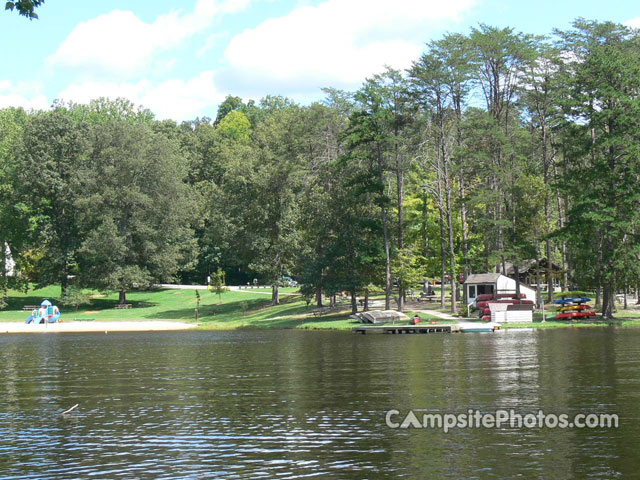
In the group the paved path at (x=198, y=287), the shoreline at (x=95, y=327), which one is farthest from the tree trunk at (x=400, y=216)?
the paved path at (x=198, y=287)

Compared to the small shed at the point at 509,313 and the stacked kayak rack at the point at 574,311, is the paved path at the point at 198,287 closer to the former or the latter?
the small shed at the point at 509,313

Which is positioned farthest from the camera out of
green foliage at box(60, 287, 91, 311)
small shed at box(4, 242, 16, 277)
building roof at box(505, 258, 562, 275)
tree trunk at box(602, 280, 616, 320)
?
small shed at box(4, 242, 16, 277)

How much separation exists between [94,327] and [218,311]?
55.8 feet

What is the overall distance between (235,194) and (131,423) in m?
69.4

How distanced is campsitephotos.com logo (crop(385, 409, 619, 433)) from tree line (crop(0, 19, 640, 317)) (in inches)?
1674

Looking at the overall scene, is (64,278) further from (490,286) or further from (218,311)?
(490,286)

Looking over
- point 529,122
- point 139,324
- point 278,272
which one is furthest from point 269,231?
point 529,122

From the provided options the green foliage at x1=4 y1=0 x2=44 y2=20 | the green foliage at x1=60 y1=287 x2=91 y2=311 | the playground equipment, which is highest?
the green foliage at x1=4 y1=0 x2=44 y2=20

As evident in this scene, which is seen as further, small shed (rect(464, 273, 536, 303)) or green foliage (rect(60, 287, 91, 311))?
green foliage (rect(60, 287, 91, 311))

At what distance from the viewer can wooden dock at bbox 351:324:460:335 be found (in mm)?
63253

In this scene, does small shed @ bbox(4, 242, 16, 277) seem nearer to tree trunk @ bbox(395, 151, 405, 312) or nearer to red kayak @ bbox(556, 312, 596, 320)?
tree trunk @ bbox(395, 151, 405, 312)

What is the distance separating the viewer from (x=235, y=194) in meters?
92.4

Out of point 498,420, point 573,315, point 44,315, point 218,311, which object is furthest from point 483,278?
point 498,420

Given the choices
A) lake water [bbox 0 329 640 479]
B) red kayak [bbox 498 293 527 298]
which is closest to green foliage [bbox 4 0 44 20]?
lake water [bbox 0 329 640 479]
